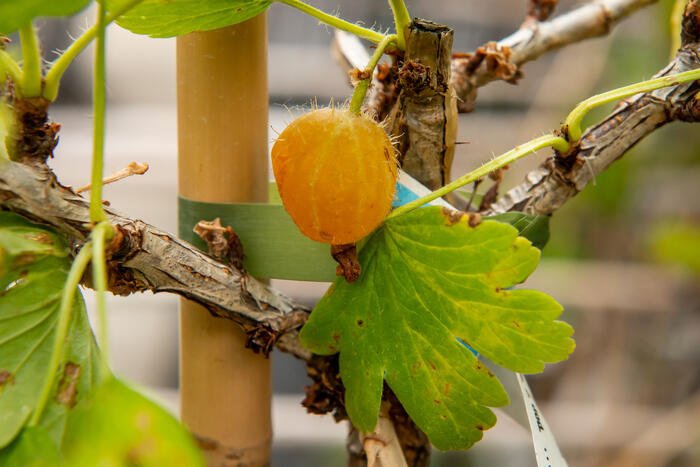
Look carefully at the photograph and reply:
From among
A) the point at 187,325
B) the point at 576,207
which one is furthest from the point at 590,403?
the point at 187,325

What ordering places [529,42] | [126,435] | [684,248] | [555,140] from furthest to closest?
[684,248] → [529,42] → [555,140] → [126,435]

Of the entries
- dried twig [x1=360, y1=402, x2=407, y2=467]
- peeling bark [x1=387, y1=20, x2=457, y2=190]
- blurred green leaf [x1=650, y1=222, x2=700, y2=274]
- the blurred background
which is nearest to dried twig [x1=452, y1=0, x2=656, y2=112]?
peeling bark [x1=387, y1=20, x2=457, y2=190]

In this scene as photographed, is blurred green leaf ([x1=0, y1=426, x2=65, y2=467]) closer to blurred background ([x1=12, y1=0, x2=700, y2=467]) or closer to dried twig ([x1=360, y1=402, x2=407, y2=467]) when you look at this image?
dried twig ([x1=360, y1=402, x2=407, y2=467])

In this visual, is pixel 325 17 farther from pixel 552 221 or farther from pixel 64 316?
pixel 552 221

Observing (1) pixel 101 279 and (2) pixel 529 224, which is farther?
(2) pixel 529 224

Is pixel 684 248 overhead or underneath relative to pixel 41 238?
underneath

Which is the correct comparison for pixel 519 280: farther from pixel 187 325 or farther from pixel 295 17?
pixel 295 17

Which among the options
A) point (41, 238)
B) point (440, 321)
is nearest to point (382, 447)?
point (440, 321)
